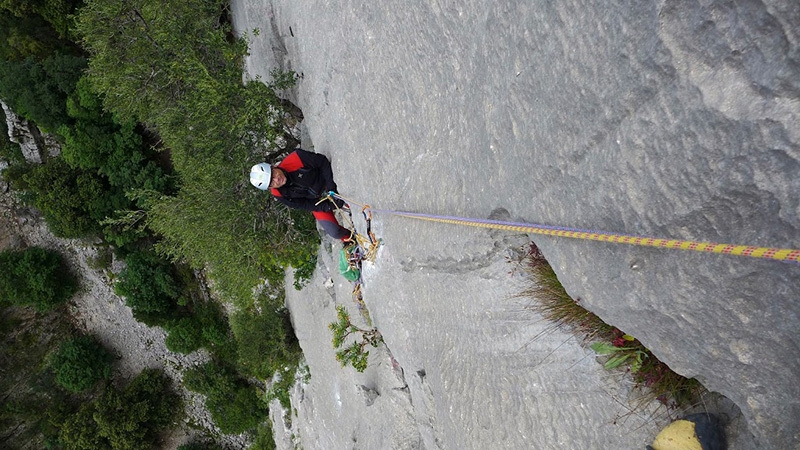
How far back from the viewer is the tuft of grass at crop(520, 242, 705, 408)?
2.71 metres

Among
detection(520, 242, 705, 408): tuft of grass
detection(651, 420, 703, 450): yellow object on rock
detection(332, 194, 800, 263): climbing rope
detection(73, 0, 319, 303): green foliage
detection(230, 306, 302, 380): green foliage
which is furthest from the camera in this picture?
detection(230, 306, 302, 380): green foliage

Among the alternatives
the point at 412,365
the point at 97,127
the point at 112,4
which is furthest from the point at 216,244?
the point at 97,127

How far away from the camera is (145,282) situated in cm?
1391

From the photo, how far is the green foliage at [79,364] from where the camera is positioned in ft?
46.4

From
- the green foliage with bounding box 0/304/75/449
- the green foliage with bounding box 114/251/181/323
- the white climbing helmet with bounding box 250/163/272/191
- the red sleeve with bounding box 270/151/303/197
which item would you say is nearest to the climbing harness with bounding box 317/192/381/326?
the red sleeve with bounding box 270/151/303/197

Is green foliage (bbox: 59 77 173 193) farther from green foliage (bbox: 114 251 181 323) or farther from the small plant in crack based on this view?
the small plant in crack

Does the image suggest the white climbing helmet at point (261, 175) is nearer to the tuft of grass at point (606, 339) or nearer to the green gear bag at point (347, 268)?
the green gear bag at point (347, 268)

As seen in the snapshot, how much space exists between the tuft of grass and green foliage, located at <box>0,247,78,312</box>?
49.3 feet

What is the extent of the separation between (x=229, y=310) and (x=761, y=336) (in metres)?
13.6

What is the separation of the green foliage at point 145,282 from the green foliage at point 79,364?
2.02 m

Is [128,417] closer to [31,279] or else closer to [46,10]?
[31,279]

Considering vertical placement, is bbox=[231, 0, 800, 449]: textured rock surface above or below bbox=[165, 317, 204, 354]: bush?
below

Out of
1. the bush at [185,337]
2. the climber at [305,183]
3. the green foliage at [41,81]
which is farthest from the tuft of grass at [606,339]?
the green foliage at [41,81]

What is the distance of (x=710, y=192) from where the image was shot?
6.99 feet
